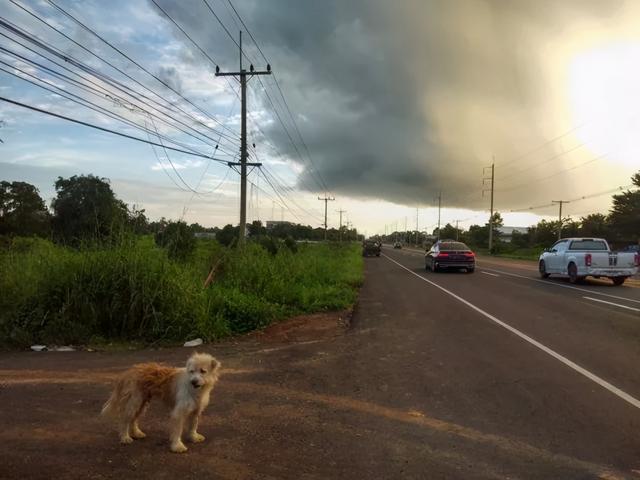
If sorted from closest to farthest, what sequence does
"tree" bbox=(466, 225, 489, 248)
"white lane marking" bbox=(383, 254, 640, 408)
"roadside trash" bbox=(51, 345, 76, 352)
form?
"white lane marking" bbox=(383, 254, 640, 408), "roadside trash" bbox=(51, 345, 76, 352), "tree" bbox=(466, 225, 489, 248)

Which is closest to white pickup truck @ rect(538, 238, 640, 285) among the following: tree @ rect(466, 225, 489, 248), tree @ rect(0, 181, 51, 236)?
tree @ rect(0, 181, 51, 236)

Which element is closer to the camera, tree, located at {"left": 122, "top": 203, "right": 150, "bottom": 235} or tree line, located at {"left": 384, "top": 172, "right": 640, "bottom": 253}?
tree, located at {"left": 122, "top": 203, "right": 150, "bottom": 235}

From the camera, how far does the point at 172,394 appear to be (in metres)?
4.60

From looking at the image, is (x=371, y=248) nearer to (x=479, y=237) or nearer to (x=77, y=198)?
(x=77, y=198)

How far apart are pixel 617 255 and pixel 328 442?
19.7 metres

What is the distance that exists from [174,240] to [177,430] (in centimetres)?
793

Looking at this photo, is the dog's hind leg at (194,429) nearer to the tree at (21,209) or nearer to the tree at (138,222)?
the tree at (138,222)

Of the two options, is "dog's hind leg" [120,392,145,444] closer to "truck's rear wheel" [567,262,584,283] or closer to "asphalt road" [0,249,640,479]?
"asphalt road" [0,249,640,479]

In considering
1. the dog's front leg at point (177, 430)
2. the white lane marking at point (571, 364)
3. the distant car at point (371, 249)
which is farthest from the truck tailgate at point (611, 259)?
the distant car at point (371, 249)

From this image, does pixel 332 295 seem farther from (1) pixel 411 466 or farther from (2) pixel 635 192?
(2) pixel 635 192

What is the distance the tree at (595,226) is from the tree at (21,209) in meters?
68.9

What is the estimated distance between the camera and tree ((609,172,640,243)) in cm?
6209

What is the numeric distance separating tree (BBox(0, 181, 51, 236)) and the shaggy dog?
61568 millimetres

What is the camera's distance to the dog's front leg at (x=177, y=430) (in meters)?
4.37
